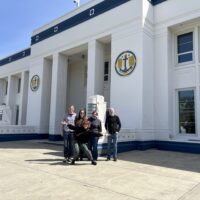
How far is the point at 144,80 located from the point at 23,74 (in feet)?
43.7

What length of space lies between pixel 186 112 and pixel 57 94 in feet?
26.6

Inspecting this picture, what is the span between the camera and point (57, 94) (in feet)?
49.1

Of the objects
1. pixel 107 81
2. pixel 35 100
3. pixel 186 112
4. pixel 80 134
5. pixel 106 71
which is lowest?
pixel 80 134

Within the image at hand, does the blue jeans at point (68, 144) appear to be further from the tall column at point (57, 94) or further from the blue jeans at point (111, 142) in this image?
the tall column at point (57, 94)

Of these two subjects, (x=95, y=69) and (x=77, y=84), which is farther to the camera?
(x=77, y=84)

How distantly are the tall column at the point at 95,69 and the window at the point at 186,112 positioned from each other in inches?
176

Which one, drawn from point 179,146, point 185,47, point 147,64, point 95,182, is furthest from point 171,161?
point 185,47

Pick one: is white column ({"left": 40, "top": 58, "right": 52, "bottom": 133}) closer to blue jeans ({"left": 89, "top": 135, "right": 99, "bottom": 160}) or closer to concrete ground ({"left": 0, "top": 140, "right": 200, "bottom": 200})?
blue jeans ({"left": 89, "top": 135, "right": 99, "bottom": 160})

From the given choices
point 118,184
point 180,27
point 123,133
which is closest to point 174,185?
point 118,184

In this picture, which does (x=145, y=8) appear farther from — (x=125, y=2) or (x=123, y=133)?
(x=123, y=133)

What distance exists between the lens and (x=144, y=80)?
10.7m

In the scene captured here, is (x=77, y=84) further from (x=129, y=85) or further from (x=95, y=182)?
(x=95, y=182)

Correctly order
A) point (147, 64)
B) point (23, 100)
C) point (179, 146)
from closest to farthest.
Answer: point (179, 146) → point (147, 64) → point (23, 100)

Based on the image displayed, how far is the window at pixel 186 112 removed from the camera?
34.7 feet
